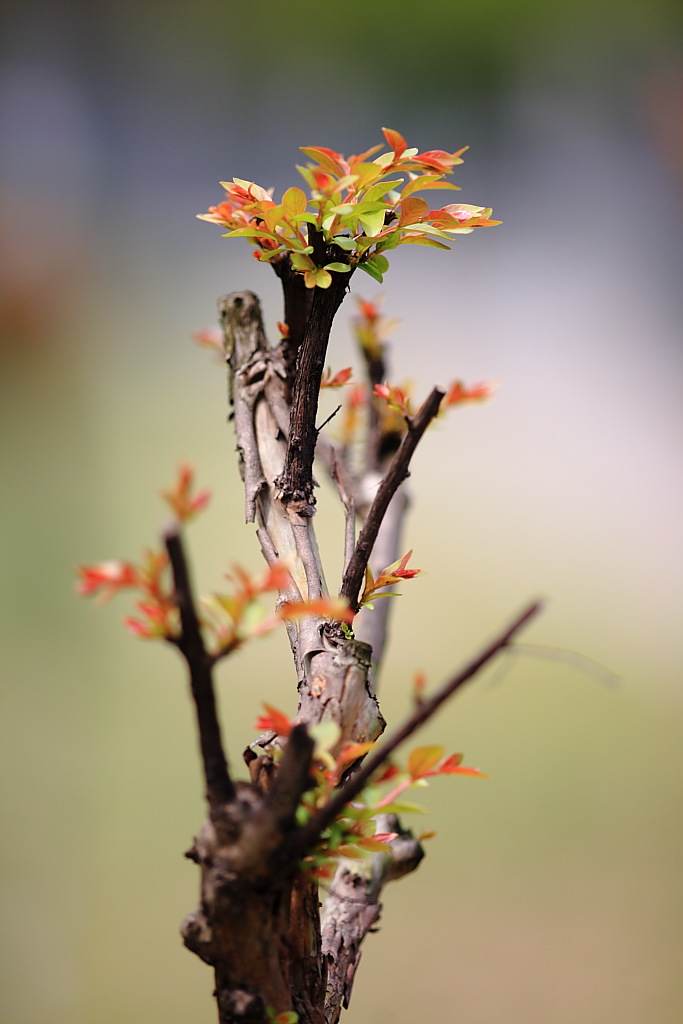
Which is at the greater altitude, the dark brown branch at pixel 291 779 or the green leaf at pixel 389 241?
the green leaf at pixel 389 241

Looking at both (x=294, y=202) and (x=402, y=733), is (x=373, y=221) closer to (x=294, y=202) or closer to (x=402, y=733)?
(x=294, y=202)

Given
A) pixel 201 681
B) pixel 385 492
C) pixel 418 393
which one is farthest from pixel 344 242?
pixel 418 393

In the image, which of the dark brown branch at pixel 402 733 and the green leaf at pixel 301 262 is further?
the green leaf at pixel 301 262

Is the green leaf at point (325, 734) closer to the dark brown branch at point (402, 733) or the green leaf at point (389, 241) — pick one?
the dark brown branch at point (402, 733)

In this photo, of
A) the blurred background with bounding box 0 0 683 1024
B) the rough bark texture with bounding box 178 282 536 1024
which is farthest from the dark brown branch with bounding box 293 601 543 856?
the blurred background with bounding box 0 0 683 1024

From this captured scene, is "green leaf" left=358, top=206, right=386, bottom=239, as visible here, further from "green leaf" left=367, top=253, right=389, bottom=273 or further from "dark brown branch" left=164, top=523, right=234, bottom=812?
"dark brown branch" left=164, top=523, right=234, bottom=812

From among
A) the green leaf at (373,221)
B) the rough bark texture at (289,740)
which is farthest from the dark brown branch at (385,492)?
the green leaf at (373,221)
